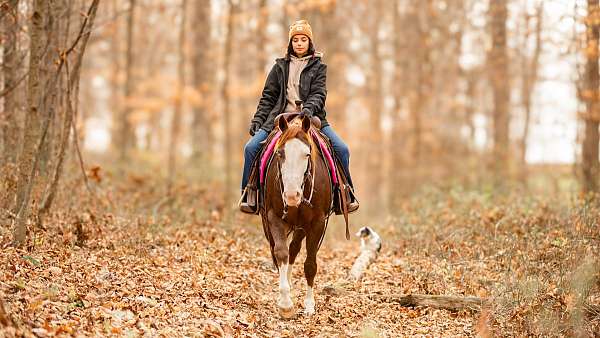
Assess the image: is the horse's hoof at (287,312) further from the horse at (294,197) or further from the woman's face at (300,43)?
the woman's face at (300,43)

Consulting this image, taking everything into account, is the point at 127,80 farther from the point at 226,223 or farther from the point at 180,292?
the point at 180,292

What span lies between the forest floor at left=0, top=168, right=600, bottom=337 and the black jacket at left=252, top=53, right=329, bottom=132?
2.42 meters

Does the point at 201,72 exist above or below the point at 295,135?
above

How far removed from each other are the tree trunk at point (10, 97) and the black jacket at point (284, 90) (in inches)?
174

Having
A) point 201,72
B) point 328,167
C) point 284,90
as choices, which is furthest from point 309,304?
point 201,72

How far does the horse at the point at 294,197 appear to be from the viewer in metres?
7.77

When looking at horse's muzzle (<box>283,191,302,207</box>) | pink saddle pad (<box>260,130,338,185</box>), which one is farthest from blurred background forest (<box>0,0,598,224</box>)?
horse's muzzle (<box>283,191,302,207</box>)

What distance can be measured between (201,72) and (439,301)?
16.9 metres

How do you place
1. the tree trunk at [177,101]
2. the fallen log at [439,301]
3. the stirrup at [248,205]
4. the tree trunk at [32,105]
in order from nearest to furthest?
1. the fallen log at [439,301]
2. the tree trunk at [32,105]
3. the stirrup at [248,205]
4. the tree trunk at [177,101]

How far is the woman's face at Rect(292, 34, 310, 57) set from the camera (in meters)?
9.15

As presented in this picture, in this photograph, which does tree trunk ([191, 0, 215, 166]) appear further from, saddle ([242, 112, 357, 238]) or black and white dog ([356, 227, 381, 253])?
saddle ([242, 112, 357, 238])

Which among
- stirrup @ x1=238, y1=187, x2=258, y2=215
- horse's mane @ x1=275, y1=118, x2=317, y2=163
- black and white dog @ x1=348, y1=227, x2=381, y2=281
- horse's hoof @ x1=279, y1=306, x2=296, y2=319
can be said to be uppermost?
horse's mane @ x1=275, y1=118, x2=317, y2=163

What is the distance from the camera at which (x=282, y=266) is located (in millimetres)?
8203

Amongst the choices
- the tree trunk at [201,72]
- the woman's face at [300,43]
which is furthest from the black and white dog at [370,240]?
the tree trunk at [201,72]
